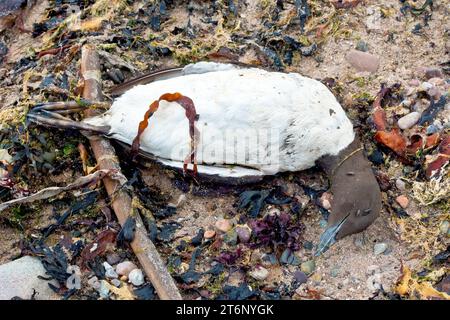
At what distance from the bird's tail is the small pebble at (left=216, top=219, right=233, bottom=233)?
37.1 inches

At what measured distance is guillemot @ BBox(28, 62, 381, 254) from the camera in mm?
4023

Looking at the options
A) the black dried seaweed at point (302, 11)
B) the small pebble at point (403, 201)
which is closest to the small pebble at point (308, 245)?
the small pebble at point (403, 201)

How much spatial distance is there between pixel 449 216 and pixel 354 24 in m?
1.94

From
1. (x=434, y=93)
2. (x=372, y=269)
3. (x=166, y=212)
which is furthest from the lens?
(x=434, y=93)

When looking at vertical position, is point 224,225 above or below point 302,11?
below

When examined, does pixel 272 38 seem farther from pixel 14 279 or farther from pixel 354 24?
pixel 14 279

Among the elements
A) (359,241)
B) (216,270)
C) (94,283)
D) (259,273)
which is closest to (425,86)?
(359,241)

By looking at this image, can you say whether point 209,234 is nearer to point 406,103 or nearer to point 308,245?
point 308,245

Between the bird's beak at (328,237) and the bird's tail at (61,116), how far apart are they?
1.55 metres

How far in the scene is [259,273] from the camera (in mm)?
3871

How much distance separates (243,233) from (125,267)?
756 mm

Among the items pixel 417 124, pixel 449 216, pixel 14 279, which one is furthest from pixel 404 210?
pixel 14 279

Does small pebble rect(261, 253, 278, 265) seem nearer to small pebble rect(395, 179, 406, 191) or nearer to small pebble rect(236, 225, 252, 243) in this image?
small pebble rect(236, 225, 252, 243)

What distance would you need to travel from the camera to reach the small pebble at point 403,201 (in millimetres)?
4230
